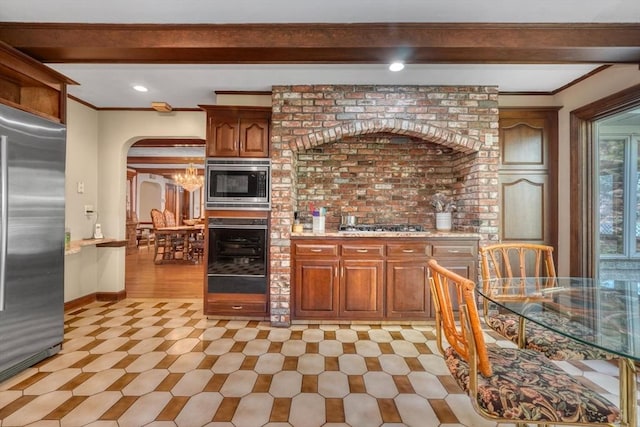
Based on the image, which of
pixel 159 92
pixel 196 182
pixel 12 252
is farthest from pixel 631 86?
pixel 196 182

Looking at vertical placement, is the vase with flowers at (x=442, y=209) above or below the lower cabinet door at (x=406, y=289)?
above

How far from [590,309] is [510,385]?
77cm

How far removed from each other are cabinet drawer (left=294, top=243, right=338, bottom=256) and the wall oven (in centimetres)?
38

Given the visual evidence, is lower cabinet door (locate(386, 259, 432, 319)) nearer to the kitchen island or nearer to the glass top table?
the kitchen island

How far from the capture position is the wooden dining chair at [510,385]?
3.51 feet

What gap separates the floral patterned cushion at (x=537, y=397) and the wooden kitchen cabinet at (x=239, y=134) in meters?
2.66

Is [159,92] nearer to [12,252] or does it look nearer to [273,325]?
[12,252]

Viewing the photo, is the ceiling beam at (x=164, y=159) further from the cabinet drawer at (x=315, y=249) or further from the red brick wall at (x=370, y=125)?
the cabinet drawer at (x=315, y=249)

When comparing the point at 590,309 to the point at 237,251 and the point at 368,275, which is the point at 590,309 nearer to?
the point at 368,275

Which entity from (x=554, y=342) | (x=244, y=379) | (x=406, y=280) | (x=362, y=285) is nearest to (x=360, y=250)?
(x=362, y=285)

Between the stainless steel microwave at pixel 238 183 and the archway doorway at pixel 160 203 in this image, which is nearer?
the stainless steel microwave at pixel 238 183

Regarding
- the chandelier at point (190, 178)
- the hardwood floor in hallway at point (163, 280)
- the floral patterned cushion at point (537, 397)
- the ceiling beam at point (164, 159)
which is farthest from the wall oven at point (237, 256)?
the chandelier at point (190, 178)

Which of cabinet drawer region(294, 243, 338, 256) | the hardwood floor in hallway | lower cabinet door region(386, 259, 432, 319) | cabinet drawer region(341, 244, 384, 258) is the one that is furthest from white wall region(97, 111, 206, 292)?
lower cabinet door region(386, 259, 432, 319)

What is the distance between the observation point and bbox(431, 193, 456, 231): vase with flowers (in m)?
3.50
